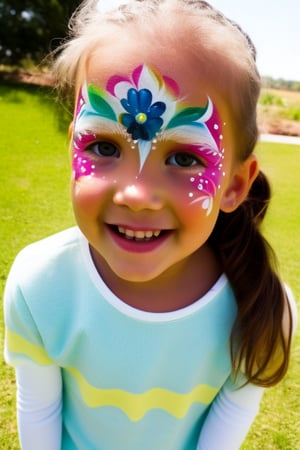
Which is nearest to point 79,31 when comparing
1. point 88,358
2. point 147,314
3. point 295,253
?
point 147,314


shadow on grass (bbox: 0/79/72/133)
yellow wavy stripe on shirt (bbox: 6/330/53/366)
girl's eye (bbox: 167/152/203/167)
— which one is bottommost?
shadow on grass (bbox: 0/79/72/133)

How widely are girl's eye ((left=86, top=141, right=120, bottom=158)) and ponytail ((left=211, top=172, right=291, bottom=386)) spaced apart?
49cm

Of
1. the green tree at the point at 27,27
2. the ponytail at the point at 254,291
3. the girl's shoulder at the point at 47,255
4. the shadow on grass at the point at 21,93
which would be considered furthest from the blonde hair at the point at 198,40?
the green tree at the point at 27,27

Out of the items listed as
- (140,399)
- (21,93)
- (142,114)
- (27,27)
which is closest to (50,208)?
(140,399)

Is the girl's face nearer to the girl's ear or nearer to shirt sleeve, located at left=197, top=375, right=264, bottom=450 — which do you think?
the girl's ear

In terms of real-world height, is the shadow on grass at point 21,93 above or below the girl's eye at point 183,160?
below

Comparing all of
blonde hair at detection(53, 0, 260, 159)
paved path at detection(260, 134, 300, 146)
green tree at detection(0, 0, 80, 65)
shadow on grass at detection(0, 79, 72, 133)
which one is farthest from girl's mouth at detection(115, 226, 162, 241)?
green tree at detection(0, 0, 80, 65)

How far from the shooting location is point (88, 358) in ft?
4.46

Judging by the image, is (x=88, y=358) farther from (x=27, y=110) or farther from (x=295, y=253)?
(x=27, y=110)

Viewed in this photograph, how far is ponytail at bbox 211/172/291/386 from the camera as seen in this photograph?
1392 mm

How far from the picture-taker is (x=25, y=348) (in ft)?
4.45

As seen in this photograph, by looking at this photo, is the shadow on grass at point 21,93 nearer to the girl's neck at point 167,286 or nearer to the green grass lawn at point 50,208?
the green grass lawn at point 50,208

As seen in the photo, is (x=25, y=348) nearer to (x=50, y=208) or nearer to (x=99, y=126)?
(x=99, y=126)

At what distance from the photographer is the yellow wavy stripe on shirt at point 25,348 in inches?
53.0
